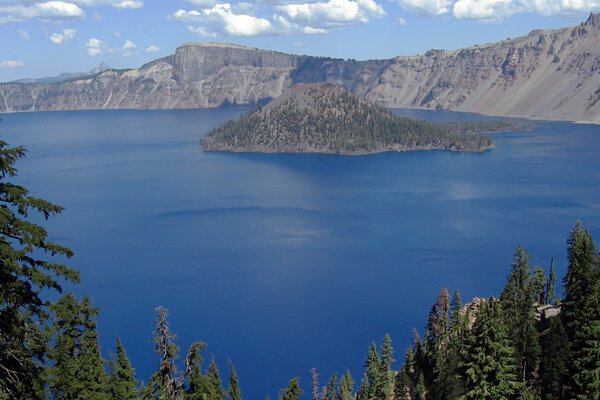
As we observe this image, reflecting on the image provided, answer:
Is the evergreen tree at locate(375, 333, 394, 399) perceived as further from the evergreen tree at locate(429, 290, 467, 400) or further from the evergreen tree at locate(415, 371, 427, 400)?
the evergreen tree at locate(429, 290, 467, 400)

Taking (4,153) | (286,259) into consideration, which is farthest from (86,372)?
(286,259)

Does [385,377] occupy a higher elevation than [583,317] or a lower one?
lower

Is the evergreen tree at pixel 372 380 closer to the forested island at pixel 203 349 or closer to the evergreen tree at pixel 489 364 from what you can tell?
the forested island at pixel 203 349

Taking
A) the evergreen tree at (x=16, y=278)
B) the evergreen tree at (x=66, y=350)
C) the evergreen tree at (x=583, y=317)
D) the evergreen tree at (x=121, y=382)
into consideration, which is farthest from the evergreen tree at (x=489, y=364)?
the evergreen tree at (x=121, y=382)

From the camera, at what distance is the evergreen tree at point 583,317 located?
26.6 m

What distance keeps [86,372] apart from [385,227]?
11132 centimetres

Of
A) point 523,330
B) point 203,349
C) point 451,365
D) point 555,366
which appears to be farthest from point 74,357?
point 523,330

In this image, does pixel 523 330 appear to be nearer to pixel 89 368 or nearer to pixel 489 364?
pixel 489 364

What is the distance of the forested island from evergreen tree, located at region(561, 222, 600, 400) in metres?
0.09

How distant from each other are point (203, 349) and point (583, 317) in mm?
24054

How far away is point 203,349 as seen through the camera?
85.7ft

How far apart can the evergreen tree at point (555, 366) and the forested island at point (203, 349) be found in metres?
0.07

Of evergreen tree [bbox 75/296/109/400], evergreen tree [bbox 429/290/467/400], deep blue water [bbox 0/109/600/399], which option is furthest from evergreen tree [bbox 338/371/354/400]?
evergreen tree [bbox 75/296/109/400]

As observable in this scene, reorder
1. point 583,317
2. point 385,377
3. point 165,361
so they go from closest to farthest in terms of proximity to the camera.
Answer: point 165,361, point 583,317, point 385,377
